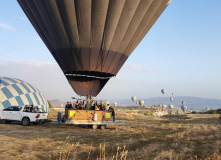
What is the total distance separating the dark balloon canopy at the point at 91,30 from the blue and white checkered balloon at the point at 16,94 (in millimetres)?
5553

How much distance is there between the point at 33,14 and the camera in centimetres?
1677

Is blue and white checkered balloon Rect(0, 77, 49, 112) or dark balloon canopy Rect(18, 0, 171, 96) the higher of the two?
dark balloon canopy Rect(18, 0, 171, 96)

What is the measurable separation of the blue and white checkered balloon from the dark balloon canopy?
555 cm

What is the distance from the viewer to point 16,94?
19656mm

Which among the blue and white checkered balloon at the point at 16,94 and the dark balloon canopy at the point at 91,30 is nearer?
the dark balloon canopy at the point at 91,30

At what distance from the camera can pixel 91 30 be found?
1551 cm

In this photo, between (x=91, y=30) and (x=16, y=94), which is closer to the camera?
(x=91, y=30)

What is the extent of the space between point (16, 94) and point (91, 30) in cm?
1019

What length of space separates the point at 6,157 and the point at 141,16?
13.5 m

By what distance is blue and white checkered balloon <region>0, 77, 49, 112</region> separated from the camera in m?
18.8

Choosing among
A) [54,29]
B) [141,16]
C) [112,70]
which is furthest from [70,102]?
[141,16]

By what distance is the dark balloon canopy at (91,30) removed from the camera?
15016mm

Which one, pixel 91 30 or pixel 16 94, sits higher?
pixel 91 30

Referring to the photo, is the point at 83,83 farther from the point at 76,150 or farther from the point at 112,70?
the point at 76,150
